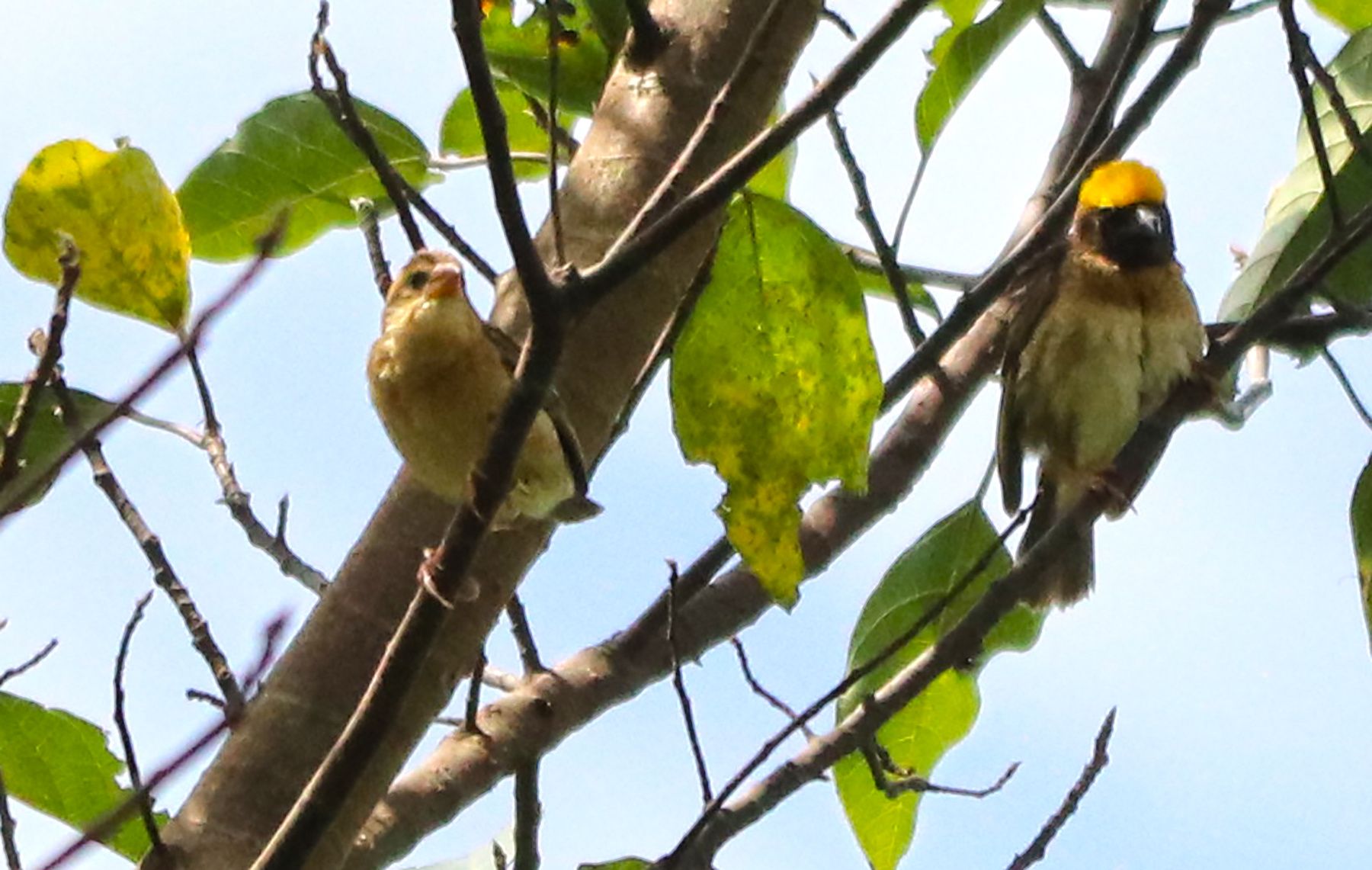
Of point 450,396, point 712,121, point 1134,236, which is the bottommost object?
point 712,121

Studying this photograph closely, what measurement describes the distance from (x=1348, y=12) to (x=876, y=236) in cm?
84

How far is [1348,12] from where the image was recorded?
8.45ft

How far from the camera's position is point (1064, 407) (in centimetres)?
384

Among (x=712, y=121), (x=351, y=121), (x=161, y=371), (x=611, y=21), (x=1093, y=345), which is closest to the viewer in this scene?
(x=161, y=371)

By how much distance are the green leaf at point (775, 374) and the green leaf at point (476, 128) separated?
4.29 ft

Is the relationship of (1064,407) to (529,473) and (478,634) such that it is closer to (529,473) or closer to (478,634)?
(529,473)

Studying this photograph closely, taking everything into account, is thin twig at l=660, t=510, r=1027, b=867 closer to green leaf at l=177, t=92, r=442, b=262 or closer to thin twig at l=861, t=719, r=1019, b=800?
thin twig at l=861, t=719, r=1019, b=800

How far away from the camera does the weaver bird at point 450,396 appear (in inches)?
98.5

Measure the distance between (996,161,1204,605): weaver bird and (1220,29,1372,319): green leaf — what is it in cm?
108

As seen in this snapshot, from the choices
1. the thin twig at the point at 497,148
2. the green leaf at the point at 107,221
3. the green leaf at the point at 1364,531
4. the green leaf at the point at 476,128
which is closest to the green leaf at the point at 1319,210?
the green leaf at the point at 1364,531

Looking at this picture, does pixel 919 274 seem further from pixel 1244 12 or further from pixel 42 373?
pixel 42 373

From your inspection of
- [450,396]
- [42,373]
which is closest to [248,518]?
[450,396]

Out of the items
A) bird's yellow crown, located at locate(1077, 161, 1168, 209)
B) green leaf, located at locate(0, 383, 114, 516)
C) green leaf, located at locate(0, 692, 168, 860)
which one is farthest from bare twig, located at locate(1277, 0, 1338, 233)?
bird's yellow crown, located at locate(1077, 161, 1168, 209)

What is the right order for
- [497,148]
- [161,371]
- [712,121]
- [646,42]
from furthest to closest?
[646,42], [712,121], [497,148], [161,371]
